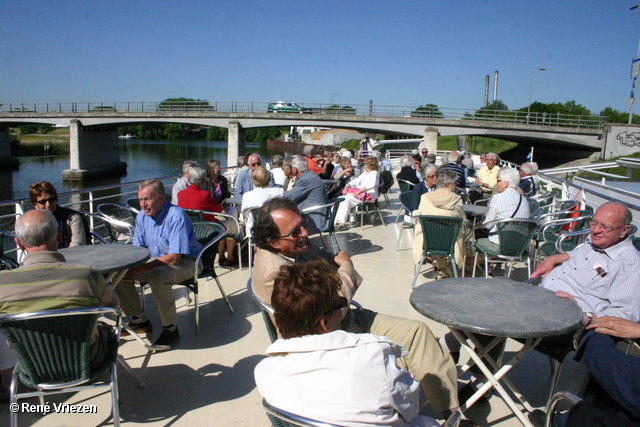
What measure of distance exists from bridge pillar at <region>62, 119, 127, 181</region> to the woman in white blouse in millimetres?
34219

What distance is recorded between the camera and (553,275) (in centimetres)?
269

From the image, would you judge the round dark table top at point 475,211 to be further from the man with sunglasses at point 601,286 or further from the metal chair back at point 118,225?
→ the metal chair back at point 118,225

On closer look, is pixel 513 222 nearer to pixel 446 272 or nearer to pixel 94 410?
pixel 446 272

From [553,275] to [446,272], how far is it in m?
2.04

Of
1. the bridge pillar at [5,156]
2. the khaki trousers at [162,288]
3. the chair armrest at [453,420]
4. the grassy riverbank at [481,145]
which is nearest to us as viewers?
the chair armrest at [453,420]

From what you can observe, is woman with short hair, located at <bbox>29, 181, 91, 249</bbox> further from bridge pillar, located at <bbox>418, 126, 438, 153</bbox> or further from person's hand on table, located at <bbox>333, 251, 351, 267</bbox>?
bridge pillar, located at <bbox>418, 126, 438, 153</bbox>

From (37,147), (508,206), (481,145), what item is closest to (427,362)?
(508,206)

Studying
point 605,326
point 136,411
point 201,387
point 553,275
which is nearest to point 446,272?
point 553,275

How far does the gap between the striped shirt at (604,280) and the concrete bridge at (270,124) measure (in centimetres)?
3086

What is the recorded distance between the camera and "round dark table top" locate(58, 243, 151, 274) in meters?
2.66

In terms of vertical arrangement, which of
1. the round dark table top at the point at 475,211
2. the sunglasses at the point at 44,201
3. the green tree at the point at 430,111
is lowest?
the round dark table top at the point at 475,211

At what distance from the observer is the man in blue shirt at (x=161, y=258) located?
311cm

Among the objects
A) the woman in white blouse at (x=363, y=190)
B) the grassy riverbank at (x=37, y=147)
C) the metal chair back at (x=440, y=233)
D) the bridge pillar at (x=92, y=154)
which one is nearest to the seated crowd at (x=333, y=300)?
the metal chair back at (x=440, y=233)

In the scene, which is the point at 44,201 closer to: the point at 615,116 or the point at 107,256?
the point at 107,256
